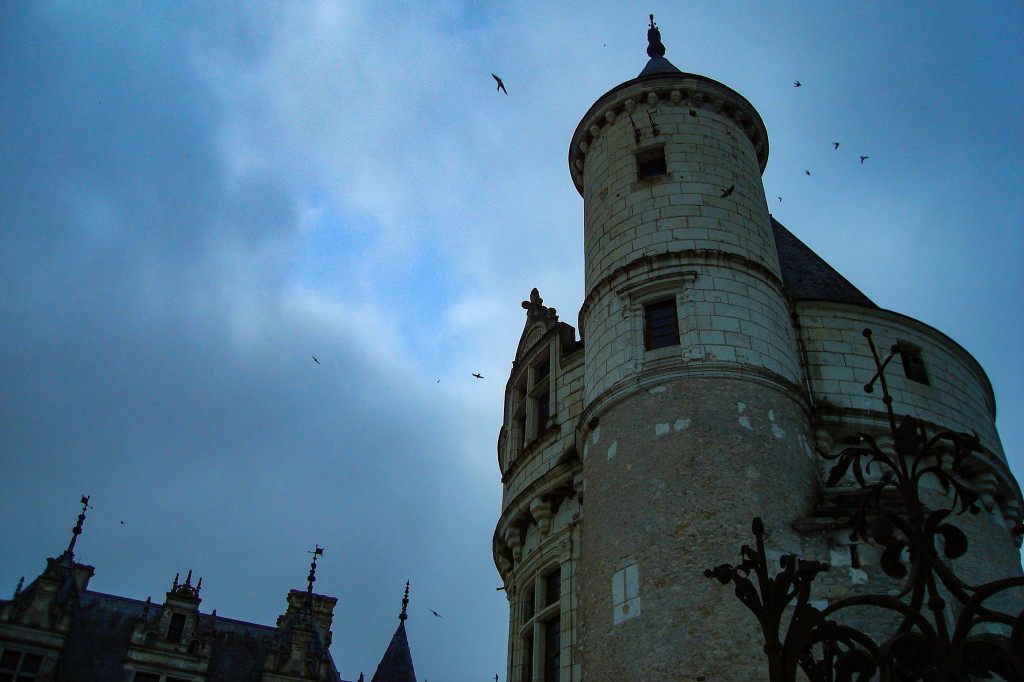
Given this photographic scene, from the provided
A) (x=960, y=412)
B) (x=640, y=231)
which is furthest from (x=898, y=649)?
(x=640, y=231)

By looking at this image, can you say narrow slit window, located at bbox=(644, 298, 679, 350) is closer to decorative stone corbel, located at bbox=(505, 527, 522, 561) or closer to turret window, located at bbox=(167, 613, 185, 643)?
decorative stone corbel, located at bbox=(505, 527, 522, 561)

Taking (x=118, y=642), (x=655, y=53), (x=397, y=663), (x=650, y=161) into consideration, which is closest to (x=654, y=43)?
(x=655, y=53)

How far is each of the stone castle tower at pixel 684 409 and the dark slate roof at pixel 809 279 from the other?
0.07 metres

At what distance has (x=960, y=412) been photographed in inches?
641

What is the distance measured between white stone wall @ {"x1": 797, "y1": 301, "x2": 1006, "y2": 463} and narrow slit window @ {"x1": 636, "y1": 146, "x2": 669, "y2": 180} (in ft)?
13.5

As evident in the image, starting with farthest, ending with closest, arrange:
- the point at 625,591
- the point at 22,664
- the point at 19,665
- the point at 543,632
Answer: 1. the point at 22,664
2. the point at 19,665
3. the point at 543,632
4. the point at 625,591

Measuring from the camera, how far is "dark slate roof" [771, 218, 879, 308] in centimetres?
1778

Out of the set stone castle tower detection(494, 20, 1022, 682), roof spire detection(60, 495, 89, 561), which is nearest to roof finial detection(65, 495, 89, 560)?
roof spire detection(60, 495, 89, 561)

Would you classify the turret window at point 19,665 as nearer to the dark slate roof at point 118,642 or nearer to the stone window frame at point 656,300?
the dark slate roof at point 118,642

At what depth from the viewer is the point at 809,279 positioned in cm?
1875

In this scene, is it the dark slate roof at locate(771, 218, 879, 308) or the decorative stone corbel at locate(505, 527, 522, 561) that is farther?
the decorative stone corbel at locate(505, 527, 522, 561)

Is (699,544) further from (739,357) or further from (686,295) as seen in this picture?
(686,295)

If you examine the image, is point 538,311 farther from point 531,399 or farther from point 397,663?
point 397,663

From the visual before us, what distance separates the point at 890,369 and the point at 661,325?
4596mm
